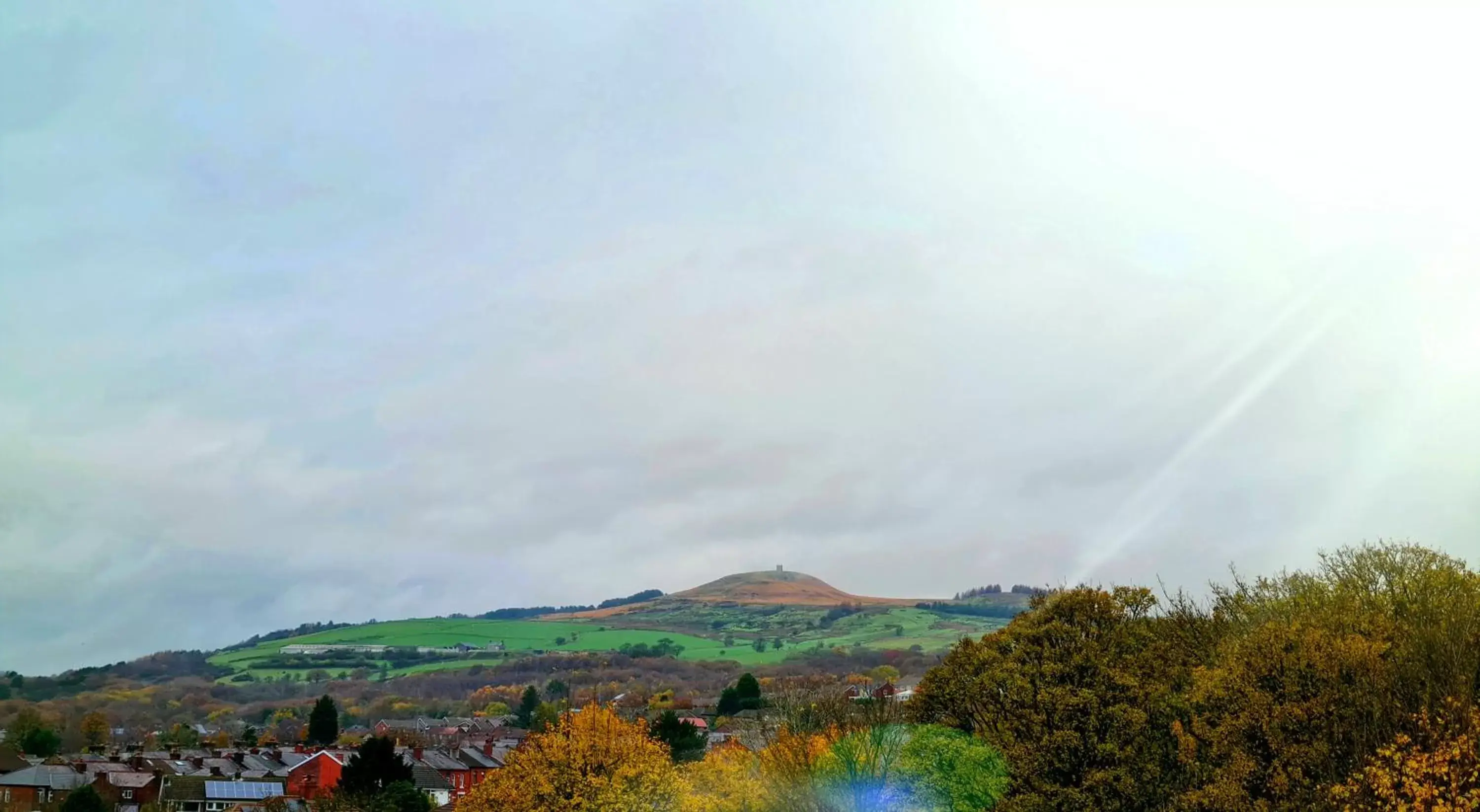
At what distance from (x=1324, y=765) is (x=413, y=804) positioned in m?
61.2

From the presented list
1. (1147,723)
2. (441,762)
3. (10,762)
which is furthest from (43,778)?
(1147,723)

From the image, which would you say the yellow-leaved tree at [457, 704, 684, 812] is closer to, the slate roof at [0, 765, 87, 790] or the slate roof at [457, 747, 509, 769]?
the slate roof at [0, 765, 87, 790]

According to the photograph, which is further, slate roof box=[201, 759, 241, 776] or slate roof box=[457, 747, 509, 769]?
slate roof box=[457, 747, 509, 769]

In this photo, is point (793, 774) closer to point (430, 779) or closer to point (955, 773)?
point (955, 773)

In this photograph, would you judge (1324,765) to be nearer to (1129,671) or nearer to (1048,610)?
(1129,671)

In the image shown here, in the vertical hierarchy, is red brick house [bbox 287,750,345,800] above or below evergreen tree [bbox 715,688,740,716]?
below

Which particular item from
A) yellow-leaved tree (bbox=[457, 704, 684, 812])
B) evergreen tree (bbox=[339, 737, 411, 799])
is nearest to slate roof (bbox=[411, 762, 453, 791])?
evergreen tree (bbox=[339, 737, 411, 799])

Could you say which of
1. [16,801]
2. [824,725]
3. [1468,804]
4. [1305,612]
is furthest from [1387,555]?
[16,801]

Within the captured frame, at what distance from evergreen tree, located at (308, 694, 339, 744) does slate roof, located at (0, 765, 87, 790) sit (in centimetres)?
3248

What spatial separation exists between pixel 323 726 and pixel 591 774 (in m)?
100.0

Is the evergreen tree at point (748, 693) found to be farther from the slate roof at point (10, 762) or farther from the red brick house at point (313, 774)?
the slate roof at point (10, 762)

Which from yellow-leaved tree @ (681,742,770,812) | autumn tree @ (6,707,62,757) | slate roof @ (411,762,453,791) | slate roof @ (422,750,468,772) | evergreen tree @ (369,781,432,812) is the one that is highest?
autumn tree @ (6,707,62,757)

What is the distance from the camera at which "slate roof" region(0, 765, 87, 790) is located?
11175 cm

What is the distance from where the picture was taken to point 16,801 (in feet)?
355
